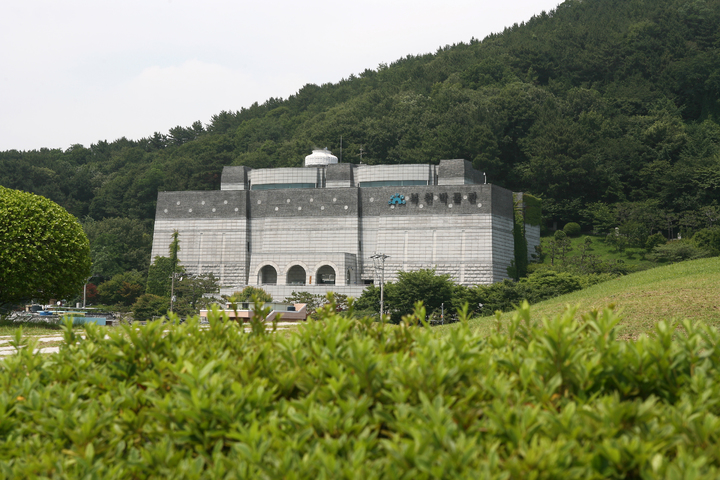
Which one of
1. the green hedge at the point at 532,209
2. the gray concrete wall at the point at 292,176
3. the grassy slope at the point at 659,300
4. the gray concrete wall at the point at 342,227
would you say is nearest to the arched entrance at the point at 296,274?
the gray concrete wall at the point at 342,227

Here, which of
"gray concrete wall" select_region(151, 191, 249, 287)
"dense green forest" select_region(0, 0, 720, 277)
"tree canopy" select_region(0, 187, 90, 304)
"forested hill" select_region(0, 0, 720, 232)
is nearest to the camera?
"tree canopy" select_region(0, 187, 90, 304)

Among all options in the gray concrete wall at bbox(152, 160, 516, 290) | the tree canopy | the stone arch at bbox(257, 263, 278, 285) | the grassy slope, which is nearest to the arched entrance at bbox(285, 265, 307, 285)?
the gray concrete wall at bbox(152, 160, 516, 290)

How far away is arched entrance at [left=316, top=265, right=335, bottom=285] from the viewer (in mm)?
55750

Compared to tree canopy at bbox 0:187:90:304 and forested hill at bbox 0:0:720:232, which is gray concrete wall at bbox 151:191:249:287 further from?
tree canopy at bbox 0:187:90:304

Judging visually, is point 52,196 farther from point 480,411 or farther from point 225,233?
point 480,411

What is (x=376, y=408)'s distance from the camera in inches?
160

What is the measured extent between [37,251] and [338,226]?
117ft

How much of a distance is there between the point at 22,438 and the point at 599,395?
3.71m

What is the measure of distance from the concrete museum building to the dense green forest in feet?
36.1

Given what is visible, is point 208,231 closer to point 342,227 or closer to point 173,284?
point 173,284

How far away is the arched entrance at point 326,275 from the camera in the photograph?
55.8 metres

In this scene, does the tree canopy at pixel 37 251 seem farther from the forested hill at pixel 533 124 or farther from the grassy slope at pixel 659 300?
the forested hill at pixel 533 124

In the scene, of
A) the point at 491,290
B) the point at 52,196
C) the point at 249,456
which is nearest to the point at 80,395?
the point at 249,456

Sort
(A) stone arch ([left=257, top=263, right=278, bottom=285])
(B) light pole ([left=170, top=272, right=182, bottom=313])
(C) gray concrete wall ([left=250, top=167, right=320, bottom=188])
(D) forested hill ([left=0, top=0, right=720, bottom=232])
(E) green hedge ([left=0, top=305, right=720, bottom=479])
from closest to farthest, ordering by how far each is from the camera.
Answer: (E) green hedge ([left=0, top=305, right=720, bottom=479])
(B) light pole ([left=170, top=272, right=182, bottom=313])
(A) stone arch ([left=257, top=263, right=278, bottom=285])
(C) gray concrete wall ([left=250, top=167, right=320, bottom=188])
(D) forested hill ([left=0, top=0, right=720, bottom=232])
